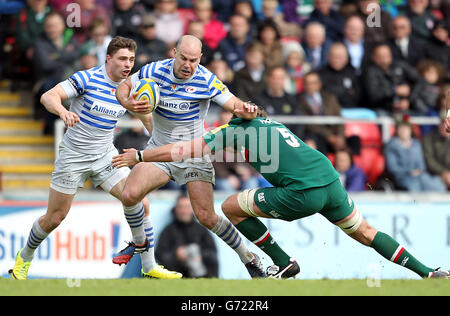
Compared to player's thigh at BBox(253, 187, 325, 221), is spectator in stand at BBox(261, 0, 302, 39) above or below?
above

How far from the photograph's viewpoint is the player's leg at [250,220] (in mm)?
9031

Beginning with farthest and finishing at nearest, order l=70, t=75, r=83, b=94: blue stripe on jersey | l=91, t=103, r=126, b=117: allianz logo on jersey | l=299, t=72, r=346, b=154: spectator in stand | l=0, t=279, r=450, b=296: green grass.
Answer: l=299, t=72, r=346, b=154: spectator in stand, l=91, t=103, r=126, b=117: allianz logo on jersey, l=70, t=75, r=83, b=94: blue stripe on jersey, l=0, t=279, r=450, b=296: green grass

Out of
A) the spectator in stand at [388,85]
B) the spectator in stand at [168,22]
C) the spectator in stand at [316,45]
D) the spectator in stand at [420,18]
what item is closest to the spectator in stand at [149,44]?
the spectator in stand at [168,22]

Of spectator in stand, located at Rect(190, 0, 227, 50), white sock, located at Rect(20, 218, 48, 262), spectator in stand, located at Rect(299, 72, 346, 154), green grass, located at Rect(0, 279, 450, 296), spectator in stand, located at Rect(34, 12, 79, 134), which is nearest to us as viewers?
green grass, located at Rect(0, 279, 450, 296)

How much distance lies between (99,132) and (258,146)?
1987mm

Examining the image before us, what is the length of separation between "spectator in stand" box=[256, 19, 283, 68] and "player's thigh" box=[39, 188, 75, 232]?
17.3ft

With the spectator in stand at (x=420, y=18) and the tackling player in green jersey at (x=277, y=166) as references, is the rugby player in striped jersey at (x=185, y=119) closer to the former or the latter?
the tackling player in green jersey at (x=277, y=166)

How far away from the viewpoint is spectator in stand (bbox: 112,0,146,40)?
46.3ft

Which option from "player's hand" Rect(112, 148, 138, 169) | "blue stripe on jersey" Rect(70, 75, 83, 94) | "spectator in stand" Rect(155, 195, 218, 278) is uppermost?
"blue stripe on jersey" Rect(70, 75, 83, 94)

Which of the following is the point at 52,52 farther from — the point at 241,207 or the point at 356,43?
the point at 241,207

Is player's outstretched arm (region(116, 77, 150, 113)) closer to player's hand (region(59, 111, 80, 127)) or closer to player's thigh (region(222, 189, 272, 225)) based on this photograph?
player's hand (region(59, 111, 80, 127))

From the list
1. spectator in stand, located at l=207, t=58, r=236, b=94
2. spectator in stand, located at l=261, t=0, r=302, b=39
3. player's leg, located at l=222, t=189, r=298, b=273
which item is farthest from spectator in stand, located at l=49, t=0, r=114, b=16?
player's leg, located at l=222, t=189, r=298, b=273

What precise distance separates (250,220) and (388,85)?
583 cm
